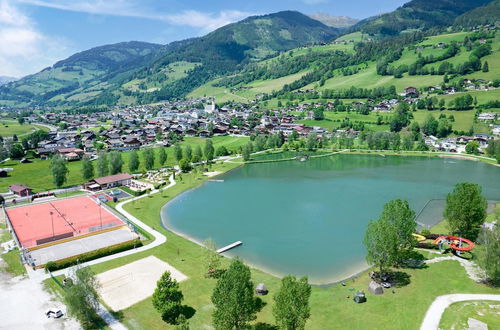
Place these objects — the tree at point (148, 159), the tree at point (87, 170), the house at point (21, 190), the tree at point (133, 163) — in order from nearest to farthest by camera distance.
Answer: the house at point (21, 190)
the tree at point (87, 170)
the tree at point (133, 163)
the tree at point (148, 159)

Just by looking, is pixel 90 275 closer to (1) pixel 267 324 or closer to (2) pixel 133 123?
(1) pixel 267 324

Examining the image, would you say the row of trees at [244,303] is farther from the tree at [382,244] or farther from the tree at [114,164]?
the tree at [114,164]

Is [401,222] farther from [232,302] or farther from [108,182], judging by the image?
[108,182]

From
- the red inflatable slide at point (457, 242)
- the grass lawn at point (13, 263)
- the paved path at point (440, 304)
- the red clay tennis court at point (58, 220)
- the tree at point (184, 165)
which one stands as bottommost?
the paved path at point (440, 304)

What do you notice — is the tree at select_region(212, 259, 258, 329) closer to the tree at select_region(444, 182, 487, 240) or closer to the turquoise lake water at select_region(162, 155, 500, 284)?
the turquoise lake water at select_region(162, 155, 500, 284)

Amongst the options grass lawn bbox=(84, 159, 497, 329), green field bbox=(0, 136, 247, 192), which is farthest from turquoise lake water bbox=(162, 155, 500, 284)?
green field bbox=(0, 136, 247, 192)

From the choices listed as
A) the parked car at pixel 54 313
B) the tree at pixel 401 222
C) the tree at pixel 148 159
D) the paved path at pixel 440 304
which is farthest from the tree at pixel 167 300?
the tree at pixel 148 159

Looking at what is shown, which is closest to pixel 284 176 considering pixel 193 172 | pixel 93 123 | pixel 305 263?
pixel 193 172
